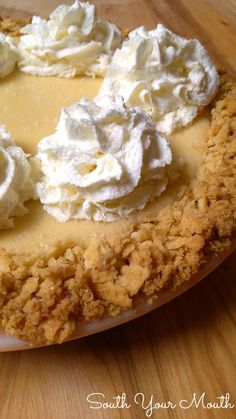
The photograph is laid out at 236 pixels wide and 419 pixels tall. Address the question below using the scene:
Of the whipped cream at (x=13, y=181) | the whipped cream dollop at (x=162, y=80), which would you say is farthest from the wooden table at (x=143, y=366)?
the whipped cream dollop at (x=162, y=80)

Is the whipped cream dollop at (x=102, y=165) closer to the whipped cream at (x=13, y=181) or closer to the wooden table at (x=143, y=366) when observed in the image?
the whipped cream at (x=13, y=181)

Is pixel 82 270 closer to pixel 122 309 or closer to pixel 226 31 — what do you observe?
pixel 122 309

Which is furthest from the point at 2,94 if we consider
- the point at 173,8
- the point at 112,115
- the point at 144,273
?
the point at 173,8

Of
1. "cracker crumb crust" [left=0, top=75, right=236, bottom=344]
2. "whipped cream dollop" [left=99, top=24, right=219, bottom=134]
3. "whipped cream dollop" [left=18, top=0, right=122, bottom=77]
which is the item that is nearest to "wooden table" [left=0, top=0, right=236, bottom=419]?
"cracker crumb crust" [left=0, top=75, right=236, bottom=344]

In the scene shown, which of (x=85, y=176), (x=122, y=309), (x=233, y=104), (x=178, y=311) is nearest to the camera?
(x=122, y=309)

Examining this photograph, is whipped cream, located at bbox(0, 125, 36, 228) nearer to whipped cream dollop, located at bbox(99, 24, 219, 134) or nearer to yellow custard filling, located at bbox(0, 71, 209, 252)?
yellow custard filling, located at bbox(0, 71, 209, 252)

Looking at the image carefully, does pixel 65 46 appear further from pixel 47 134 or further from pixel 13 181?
pixel 13 181

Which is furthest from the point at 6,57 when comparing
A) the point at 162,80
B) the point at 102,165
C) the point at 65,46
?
the point at 102,165
